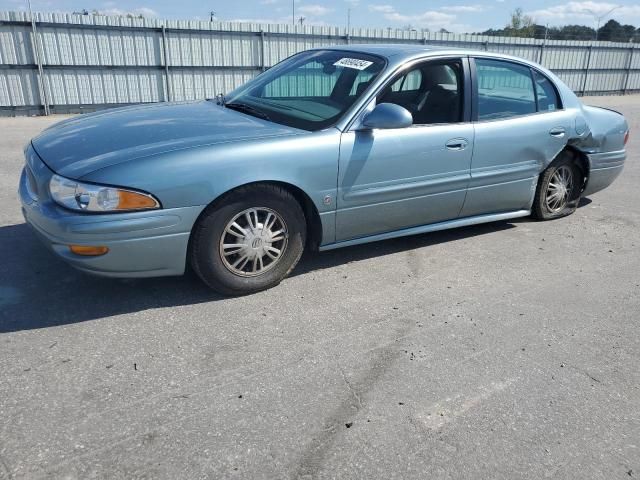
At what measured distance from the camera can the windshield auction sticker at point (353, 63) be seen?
4168 millimetres

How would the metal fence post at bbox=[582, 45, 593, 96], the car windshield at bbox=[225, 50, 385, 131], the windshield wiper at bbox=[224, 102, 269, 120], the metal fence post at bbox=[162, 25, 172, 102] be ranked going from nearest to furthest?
the car windshield at bbox=[225, 50, 385, 131] < the windshield wiper at bbox=[224, 102, 269, 120] < the metal fence post at bbox=[162, 25, 172, 102] < the metal fence post at bbox=[582, 45, 593, 96]

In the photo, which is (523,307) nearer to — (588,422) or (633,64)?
(588,422)

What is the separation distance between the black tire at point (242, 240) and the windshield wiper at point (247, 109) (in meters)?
0.78

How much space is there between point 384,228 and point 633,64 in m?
24.2

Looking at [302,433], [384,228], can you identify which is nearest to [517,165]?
[384,228]

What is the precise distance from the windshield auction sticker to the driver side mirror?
0.60m

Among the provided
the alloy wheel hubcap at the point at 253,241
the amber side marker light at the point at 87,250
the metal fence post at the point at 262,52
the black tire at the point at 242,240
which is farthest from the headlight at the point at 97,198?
the metal fence post at the point at 262,52

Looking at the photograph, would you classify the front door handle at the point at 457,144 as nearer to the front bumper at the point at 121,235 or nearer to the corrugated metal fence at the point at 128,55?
the front bumper at the point at 121,235

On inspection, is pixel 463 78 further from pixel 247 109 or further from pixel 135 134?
pixel 135 134

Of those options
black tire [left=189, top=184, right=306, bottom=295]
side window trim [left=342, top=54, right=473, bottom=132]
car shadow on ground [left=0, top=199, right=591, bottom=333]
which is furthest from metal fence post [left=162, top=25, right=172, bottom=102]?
black tire [left=189, top=184, right=306, bottom=295]

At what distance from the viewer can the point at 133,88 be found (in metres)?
13.8

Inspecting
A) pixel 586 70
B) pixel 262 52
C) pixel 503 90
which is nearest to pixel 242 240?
pixel 503 90

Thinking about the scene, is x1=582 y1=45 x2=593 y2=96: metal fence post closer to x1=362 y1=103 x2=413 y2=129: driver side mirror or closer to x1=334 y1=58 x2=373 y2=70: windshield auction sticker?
x1=334 y1=58 x2=373 y2=70: windshield auction sticker

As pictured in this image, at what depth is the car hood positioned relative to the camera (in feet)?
10.5
